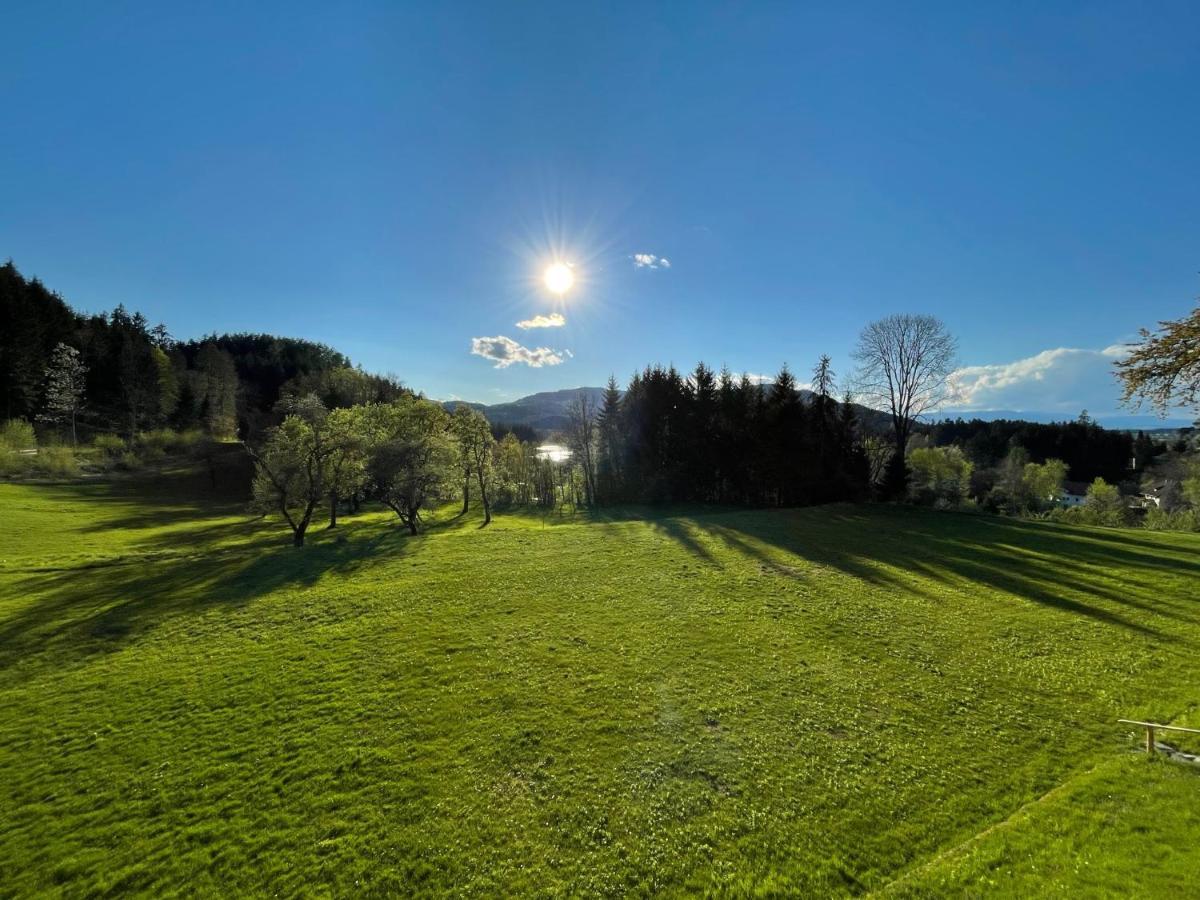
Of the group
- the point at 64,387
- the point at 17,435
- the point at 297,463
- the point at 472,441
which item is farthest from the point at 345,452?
the point at 64,387

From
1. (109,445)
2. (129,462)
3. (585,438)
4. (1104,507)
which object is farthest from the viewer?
(109,445)

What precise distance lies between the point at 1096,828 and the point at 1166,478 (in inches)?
3902

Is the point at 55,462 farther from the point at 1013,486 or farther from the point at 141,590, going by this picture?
the point at 1013,486

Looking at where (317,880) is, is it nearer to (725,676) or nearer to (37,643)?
(725,676)

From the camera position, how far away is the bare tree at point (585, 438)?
202ft

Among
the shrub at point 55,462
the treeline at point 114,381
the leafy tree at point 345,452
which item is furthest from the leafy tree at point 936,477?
the shrub at point 55,462

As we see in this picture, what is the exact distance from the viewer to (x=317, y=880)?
7.27 metres

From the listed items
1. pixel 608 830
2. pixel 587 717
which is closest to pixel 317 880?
pixel 608 830

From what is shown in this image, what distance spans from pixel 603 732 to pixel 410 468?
32.7 meters

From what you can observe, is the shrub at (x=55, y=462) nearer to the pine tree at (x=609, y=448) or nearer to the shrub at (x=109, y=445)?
the shrub at (x=109, y=445)

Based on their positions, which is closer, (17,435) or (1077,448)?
(17,435)

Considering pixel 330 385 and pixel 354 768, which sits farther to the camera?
pixel 330 385

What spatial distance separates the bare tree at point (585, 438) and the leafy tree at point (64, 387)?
76.6 metres

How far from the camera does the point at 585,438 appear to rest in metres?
61.8
